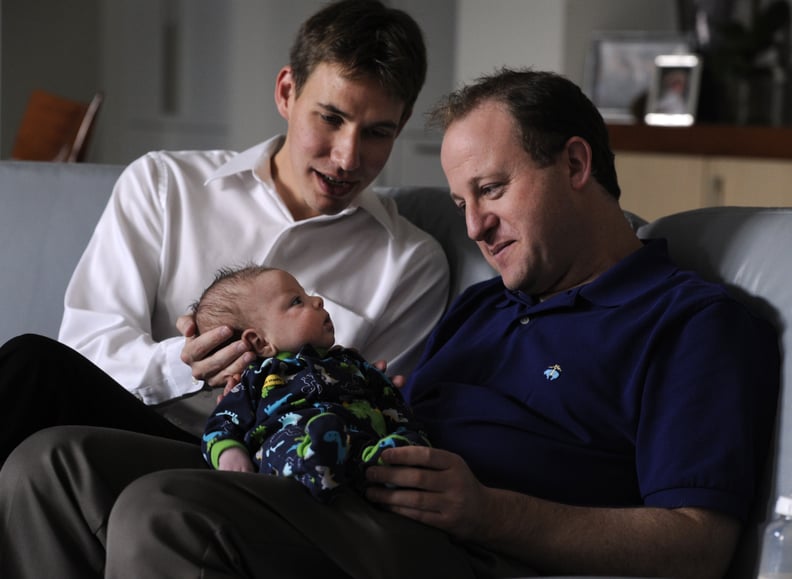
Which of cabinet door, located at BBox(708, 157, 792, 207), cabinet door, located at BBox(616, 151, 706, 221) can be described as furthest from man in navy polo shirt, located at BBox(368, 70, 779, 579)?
cabinet door, located at BBox(616, 151, 706, 221)

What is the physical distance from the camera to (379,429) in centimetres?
162

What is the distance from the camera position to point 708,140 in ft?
14.1

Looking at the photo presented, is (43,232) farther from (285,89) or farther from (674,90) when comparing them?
(674,90)

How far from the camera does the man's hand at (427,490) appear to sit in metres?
1.46

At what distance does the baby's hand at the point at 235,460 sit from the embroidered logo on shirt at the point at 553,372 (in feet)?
1.46

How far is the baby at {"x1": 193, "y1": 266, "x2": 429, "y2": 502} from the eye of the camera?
1441mm

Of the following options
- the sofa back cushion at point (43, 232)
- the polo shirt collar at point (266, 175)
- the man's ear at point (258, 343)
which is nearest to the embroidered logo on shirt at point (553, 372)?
the man's ear at point (258, 343)

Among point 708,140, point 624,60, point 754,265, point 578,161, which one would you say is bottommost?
point 708,140

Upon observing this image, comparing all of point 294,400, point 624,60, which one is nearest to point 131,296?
point 294,400

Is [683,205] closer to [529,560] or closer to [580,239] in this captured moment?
[580,239]

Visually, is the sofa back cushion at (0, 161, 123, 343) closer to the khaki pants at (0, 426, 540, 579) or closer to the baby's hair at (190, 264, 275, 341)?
the baby's hair at (190, 264, 275, 341)

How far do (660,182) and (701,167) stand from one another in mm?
167

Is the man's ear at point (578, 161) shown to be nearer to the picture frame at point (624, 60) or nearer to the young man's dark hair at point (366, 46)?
the young man's dark hair at point (366, 46)

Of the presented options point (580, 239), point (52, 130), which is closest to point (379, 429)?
point (580, 239)
